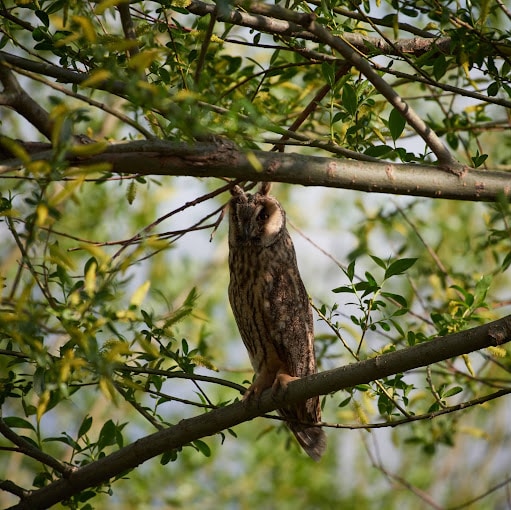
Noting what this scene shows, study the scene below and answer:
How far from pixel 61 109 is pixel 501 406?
6367 mm

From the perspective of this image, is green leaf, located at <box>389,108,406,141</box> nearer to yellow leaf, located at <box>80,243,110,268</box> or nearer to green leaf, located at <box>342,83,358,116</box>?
green leaf, located at <box>342,83,358,116</box>

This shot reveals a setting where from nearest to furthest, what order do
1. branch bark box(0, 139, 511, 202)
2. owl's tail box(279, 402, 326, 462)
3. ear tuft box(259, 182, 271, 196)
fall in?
branch bark box(0, 139, 511, 202) < owl's tail box(279, 402, 326, 462) < ear tuft box(259, 182, 271, 196)

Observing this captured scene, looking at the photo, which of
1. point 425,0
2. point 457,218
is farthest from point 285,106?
point 457,218

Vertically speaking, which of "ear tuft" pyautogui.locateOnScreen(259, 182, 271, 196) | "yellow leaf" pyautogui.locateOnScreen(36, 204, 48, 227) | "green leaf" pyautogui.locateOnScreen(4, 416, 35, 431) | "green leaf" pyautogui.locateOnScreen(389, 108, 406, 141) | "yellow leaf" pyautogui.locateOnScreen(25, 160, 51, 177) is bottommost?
"yellow leaf" pyautogui.locateOnScreen(36, 204, 48, 227)

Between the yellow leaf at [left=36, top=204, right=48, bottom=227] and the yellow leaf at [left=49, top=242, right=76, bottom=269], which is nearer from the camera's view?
the yellow leaf at [left=36, top=204, right=48, bottom=227]

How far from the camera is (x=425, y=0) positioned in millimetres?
2291

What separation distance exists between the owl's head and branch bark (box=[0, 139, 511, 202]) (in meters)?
1.34

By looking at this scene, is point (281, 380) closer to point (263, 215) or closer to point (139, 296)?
point (263, 215)

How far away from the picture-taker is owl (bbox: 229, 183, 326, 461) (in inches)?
132

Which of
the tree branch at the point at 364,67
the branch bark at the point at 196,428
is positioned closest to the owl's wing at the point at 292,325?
the branch bark at the point at 196,428

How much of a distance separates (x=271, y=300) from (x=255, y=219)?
0.36m

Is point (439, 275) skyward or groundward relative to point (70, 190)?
skyward

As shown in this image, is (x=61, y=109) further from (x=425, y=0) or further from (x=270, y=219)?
(x=270, y=219)

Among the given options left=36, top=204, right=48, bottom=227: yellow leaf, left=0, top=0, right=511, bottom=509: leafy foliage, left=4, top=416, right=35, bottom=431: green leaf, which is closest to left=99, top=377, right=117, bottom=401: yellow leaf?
left=0, top=0, right=511, bottom=509: leafy foliage
